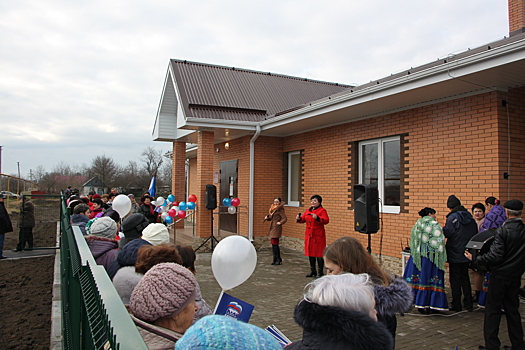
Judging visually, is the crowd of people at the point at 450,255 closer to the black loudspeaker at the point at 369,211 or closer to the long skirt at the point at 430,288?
the long skirt at the point at 430,288

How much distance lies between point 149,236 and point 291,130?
7.87m

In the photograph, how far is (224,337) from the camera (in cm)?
103

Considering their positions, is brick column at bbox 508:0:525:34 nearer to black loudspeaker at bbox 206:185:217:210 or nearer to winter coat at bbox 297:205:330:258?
winter coat at bbox 297:205:330:258

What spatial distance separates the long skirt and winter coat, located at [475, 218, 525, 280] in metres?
1.35

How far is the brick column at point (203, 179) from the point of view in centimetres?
1149

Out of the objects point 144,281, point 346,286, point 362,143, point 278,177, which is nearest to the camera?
point 346,286

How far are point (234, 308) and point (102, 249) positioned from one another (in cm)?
220

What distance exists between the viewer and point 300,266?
31.2 feet

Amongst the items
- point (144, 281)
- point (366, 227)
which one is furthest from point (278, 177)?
point (144, 281)

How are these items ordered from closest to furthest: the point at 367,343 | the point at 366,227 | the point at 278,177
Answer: the point at 367,343 → the point at 366,227 → the point at 278,177

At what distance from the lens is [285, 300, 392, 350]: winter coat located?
1.54m

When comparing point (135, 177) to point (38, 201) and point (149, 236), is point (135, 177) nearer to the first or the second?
point (38, 201)

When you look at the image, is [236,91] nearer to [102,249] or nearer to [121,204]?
[121,204]

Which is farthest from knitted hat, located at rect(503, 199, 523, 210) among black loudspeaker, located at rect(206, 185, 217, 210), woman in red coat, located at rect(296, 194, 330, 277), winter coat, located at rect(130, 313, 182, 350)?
black loudspeaker, located at rect(206, 185, 217, 210)
